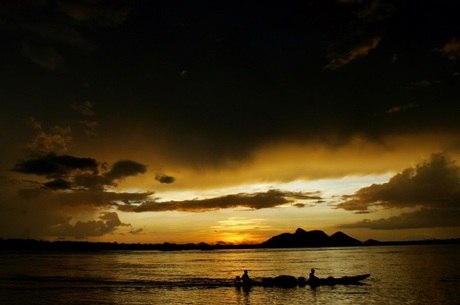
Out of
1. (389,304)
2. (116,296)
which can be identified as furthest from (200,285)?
→ (389,304)

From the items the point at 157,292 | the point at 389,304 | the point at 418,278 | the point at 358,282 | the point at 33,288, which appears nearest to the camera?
the point at 389,304

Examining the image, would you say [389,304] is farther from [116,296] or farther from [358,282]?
[116,296]

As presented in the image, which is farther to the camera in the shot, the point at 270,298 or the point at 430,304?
the point at 270,298

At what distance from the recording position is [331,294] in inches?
2395

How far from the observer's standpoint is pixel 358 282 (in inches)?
2943

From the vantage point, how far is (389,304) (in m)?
53.2

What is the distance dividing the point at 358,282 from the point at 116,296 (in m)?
39.4

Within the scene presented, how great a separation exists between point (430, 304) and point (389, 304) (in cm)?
504

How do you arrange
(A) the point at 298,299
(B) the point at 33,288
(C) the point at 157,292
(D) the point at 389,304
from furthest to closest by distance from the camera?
(B) the point at 33,288 < (C) the point at 157,292 < (A) the point at 298,299 < (D) the point at 389,304

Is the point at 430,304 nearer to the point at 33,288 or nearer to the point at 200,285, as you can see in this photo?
the point at 200,285

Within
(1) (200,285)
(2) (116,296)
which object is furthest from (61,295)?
(1) (200,285)

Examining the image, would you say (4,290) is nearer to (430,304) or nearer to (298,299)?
(298,299)

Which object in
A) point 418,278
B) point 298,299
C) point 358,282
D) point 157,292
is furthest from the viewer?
point 418,278

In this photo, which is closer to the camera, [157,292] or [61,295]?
[61,295]
